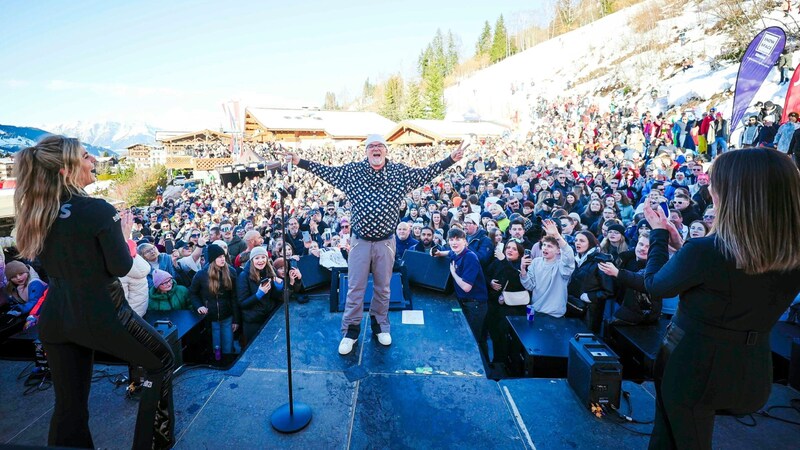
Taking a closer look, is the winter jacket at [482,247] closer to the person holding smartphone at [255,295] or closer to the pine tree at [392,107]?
the person holding smartphone at [255,295]

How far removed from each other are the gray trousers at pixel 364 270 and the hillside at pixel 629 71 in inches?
631

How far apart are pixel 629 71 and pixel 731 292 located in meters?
30.3

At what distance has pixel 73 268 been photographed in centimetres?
173

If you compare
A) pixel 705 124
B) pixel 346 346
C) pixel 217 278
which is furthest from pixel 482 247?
pixel 705 124

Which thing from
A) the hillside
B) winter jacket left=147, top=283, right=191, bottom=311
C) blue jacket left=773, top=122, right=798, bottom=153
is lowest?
winter jacket left=147, top=283, right=191, bottom=311

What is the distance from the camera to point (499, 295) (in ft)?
14.7

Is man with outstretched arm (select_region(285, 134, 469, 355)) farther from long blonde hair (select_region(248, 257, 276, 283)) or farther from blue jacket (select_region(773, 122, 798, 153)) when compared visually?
blue jacket (select_region(773, 122, 798, 153))

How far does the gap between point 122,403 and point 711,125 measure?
54.8 ft

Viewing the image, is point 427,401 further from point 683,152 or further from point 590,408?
point 683,152

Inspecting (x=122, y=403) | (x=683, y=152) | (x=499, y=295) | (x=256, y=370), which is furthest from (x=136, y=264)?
(x=683, y=152)

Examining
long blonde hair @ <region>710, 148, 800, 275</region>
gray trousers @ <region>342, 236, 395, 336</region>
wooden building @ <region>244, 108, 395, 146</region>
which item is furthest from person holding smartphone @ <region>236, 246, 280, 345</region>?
wooden building @ <region>244, 108, 395, 146</region>

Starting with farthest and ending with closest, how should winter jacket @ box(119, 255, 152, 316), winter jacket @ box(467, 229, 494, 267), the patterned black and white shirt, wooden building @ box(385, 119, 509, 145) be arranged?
wooden building @ box(385, 119, 509, 145) < winter jacket @ box(467, 229, 494, 267) < winter jacket @ box(119, 255, 152, 316) < the patterned black and white shirt

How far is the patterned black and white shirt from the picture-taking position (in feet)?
10.6

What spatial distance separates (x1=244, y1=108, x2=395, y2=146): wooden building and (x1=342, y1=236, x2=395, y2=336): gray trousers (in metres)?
27.5
